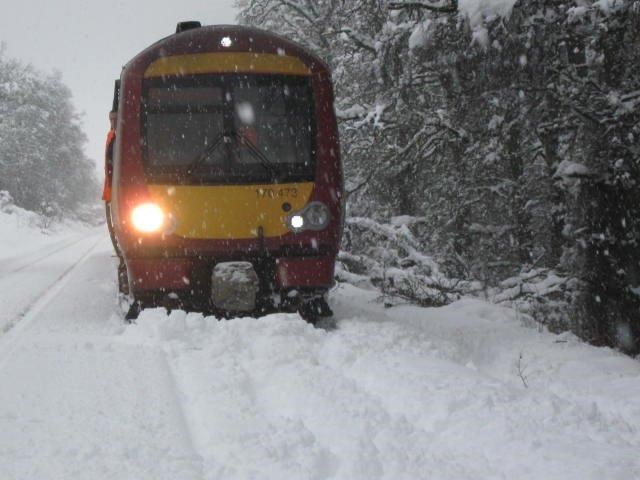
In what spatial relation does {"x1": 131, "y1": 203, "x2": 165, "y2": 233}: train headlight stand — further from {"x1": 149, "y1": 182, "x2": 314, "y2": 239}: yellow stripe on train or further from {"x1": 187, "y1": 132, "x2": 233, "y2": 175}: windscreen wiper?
{"x1": 187, "y1": 132, "x2": 233, "y2": 175}: windscreen wiper

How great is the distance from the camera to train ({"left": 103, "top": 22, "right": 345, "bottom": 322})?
189 inches

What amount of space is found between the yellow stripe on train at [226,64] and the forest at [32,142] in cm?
3090

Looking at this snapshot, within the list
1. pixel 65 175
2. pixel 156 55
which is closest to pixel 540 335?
pixel 156 55

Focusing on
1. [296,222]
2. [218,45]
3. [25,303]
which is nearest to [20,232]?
[25,303]

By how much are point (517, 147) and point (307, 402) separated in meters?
7.19

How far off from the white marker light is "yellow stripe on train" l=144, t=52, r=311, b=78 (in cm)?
130

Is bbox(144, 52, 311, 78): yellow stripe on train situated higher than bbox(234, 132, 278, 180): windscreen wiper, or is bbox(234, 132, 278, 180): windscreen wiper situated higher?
bbox(144, 52, 311, 78): yellow stripe on train

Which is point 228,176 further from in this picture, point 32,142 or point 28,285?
point 32,142

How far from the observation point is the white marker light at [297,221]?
498 centimetres

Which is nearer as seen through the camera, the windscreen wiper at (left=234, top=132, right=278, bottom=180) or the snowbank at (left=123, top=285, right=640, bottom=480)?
the snowbank at (left=123, top=285, right=640, bottom=480)

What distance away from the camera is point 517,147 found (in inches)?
355

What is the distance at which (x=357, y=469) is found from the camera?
2.16 m

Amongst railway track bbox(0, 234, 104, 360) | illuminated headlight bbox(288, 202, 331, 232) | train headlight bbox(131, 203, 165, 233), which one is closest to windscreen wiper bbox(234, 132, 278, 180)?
illuminated headlight bbox(288, 202, 331, 232)

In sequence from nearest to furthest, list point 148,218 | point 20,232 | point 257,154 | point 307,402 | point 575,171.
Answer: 1. point 307,402
2. point 148,218
3. point 575,171
4. point 257,154
5. point 20,232
